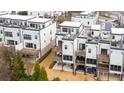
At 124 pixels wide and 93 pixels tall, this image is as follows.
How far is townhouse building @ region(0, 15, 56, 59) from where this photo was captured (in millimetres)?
4602

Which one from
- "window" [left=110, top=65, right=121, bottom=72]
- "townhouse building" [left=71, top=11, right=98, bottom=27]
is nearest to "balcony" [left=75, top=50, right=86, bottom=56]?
"window" [left=110, top=65, right=121, bottom=72]

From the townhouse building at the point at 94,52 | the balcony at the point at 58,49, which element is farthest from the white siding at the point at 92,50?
the balcony at the point at 58,49

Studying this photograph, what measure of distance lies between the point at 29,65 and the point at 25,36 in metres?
1.04

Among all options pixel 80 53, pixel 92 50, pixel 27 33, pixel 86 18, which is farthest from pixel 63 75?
pixel 86 18

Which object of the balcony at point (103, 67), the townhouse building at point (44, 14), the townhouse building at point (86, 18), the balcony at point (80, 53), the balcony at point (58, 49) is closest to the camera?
the balcony at point (103, 67)

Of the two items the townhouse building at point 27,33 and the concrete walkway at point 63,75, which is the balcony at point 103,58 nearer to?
the concrete walkway at point 63,75

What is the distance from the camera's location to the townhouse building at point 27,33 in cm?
460

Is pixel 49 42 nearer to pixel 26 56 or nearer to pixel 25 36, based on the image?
pixel 25 36

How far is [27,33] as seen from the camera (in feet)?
15.2

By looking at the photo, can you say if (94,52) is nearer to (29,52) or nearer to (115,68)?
(115,68)

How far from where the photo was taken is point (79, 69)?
423cm

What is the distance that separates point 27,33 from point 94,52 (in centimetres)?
144

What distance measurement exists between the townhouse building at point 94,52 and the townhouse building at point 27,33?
0.36 m
